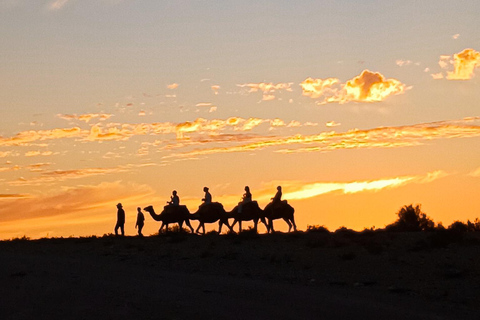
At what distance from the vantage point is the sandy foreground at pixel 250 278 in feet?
65.1

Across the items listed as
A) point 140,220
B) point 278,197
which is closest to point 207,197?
point 278,197

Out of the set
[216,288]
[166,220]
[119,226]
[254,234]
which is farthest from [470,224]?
[216,288]

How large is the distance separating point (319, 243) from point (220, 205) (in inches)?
431

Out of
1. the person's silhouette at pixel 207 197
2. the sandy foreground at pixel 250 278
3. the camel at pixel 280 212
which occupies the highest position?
the person's silhouette at pixel 207 197

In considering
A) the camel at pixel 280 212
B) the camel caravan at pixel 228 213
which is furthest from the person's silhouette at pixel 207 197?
the camel at pixel 280 212

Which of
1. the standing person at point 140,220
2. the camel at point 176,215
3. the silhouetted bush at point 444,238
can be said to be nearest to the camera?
the silhouetted bush at point 444,238

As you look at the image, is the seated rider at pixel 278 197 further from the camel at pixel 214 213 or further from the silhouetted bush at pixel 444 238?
the silhouetted bush at pixel 444 238

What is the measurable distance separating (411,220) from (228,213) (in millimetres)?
14617

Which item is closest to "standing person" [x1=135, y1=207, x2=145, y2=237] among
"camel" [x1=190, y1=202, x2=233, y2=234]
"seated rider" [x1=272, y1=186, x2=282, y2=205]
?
"camel" [x1=190, y1=202, x2=233, y2=234]

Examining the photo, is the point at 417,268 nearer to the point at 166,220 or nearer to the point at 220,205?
the point at 220,205

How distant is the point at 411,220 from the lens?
5225 centimetres

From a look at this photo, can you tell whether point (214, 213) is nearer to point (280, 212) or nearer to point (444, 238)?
point (280, 212)

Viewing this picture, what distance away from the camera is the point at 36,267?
28.5m

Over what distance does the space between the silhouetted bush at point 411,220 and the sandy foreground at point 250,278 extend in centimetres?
1104
